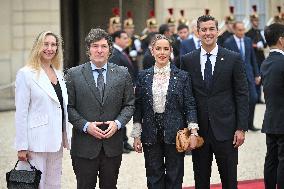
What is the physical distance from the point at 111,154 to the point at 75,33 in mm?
15378

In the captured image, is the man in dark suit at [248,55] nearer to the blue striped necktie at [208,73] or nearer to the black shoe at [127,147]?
the black shoe at [127,147]

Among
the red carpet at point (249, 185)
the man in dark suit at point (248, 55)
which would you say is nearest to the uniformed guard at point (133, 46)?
the man in dark suit at point (248, 55)

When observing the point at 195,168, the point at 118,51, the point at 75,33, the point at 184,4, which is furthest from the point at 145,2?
the point at 195,168

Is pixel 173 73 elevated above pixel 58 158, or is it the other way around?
pixel 173 73

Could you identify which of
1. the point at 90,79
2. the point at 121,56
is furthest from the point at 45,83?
the point at 121,56

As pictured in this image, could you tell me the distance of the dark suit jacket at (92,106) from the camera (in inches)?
195

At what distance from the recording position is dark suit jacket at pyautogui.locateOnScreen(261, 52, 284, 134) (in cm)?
568

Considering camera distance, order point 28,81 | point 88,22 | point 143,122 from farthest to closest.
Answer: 1. point 88,22
2. point 143,122
3. point 28,81

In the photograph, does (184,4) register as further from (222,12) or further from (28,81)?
(28,81)

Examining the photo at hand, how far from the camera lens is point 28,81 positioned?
4.92 m

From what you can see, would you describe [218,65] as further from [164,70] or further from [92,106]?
[92,106]

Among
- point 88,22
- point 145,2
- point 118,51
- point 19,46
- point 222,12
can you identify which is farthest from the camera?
point 88,22

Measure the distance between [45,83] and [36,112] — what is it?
0.82 ft

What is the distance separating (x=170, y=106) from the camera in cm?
518
